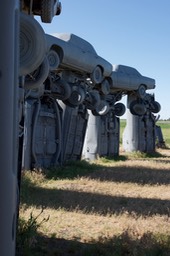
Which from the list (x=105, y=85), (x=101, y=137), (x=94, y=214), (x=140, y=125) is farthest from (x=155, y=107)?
(x=94, y=214)

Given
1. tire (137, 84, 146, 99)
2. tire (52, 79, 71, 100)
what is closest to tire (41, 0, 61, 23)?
tire (52, 79, 71, 100)

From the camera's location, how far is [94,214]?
5.82 meters

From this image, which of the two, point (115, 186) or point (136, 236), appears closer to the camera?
point (136, 236)

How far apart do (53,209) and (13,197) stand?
427 centimetres

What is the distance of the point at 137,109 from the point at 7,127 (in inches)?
689

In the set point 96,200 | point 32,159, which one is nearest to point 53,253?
point 96,200

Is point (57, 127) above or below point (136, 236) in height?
above

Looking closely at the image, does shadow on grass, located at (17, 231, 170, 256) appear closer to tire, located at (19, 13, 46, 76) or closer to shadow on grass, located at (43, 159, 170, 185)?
tire, located at (19, 13, 46, 76)

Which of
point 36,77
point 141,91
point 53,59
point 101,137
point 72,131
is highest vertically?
point 141,91

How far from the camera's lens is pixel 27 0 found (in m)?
3.93

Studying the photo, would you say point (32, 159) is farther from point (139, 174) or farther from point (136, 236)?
point (136, 236)

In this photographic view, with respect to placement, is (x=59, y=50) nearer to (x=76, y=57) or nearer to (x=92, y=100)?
(x=76, y=57)

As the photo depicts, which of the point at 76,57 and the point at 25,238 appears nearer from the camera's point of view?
the point at 25,238

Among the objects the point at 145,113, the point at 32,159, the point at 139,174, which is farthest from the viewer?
the point at 145,113
